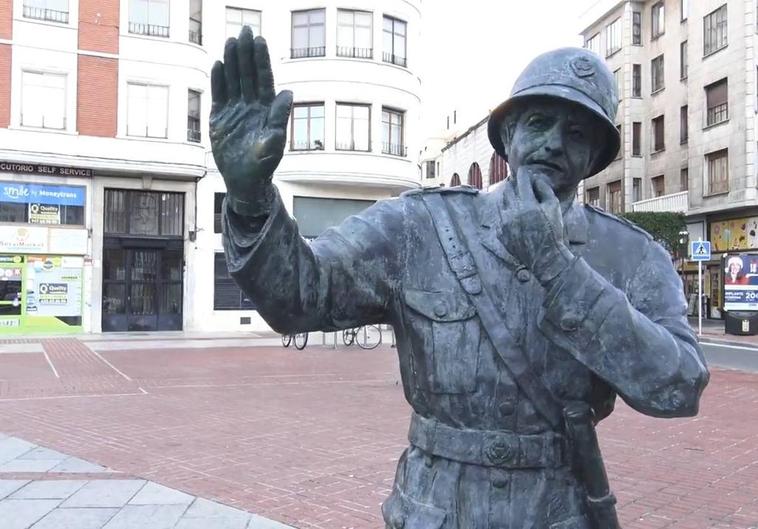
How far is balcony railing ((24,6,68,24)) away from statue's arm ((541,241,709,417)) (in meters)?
24.5

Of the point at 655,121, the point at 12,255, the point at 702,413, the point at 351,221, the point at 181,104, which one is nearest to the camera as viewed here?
the point at 351,221

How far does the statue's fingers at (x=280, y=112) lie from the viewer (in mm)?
1379

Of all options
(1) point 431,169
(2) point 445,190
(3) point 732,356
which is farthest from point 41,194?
(1) point 431,169

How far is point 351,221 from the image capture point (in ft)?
5.90

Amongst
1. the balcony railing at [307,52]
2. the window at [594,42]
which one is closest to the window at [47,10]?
the balcony railing at [307,52]

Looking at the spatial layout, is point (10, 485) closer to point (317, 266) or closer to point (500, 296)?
point (317, 266)

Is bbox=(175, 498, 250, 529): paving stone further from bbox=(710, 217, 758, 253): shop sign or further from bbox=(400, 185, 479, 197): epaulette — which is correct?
bbox=(710, 217, 758, 253): shop sign

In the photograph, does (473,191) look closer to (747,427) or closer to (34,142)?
(747,427)

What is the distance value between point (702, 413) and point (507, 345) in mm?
9180

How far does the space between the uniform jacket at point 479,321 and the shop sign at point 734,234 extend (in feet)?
102

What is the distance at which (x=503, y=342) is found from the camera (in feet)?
5.23

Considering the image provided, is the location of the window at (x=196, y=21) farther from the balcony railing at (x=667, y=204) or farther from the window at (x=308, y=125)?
the balcony railing at (x=667, y=204)

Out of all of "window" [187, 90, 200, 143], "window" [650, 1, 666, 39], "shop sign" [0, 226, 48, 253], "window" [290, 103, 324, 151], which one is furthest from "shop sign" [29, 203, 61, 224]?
"window" [650, 1, 666, 39]

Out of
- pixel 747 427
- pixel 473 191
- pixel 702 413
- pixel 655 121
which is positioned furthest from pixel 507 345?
pixel 655 121
